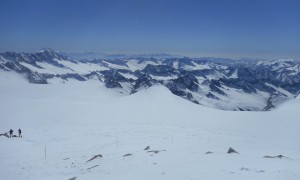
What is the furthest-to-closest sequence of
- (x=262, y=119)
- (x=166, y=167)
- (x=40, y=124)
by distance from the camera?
(x=262, y=119) → (x=40, y=124) → (x=166, y=167)

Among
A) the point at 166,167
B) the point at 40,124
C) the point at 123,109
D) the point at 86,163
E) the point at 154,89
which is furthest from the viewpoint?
the point at 154,89

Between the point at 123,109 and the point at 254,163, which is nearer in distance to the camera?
the point at 254,163

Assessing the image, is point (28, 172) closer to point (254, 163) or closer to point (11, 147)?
point (11, 147)

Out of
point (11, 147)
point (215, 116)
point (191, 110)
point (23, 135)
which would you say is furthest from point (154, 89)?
point (11, 147)

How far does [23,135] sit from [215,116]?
3379 centimetres

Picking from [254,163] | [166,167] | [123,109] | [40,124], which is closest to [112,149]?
[166,167]

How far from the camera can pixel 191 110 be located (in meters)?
68.4

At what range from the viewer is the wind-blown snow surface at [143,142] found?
24375 millimetres

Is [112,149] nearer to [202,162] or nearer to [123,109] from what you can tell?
[202,162]

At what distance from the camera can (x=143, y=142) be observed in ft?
135

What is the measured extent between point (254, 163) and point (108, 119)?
35444 mm

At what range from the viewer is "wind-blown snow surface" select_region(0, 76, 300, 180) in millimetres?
24375

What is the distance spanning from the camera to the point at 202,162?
25.8 meters

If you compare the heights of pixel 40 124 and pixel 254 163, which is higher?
pixel 254 163
